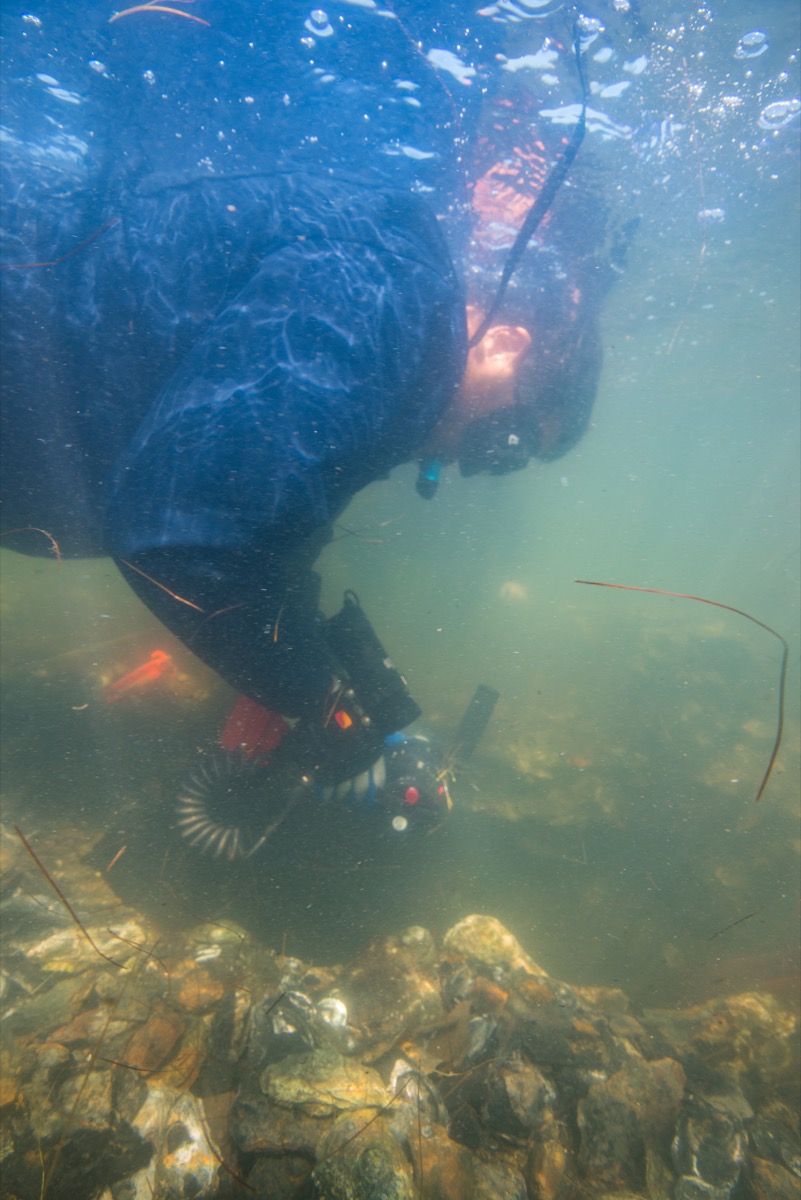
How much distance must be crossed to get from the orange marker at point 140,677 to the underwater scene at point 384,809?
4 cm

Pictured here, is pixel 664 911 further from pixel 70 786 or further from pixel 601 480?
pixel 601 480

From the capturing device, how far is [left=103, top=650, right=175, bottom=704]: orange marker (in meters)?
6.08

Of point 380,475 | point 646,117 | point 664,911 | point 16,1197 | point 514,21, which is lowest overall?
point 664,911

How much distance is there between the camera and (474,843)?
6.62 metres

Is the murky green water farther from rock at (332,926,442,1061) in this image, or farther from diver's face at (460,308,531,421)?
diver's face at (460,308,531,421)

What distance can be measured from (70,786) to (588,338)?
23.5 ft

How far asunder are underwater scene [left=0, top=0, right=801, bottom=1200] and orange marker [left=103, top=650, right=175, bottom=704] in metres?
0.04

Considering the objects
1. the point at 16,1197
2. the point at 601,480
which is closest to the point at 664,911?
the point at 16,1197

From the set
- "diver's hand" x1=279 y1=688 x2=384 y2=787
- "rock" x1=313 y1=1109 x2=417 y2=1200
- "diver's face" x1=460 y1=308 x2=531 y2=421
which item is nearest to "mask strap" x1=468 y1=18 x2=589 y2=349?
"diver's face" x1=460 y1=308 x2=531 y2=421

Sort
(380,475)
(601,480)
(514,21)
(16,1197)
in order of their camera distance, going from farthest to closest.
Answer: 1. (601,480)
2. (514,21)
3. (380,475)
4. (16,1197)

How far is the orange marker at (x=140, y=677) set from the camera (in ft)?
20.0

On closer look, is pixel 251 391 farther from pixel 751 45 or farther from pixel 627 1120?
pixel 751 45

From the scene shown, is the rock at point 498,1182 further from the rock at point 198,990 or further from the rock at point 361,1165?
the rock at point 198,990

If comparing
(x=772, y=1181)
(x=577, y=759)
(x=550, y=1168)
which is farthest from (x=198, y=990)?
(x=577, y=759)
